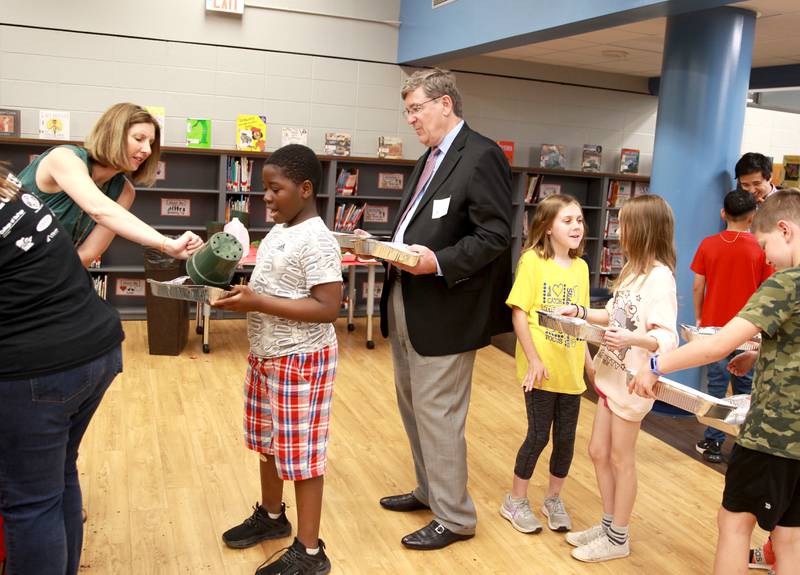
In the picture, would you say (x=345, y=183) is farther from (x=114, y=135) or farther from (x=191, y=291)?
(x=191, y=291)

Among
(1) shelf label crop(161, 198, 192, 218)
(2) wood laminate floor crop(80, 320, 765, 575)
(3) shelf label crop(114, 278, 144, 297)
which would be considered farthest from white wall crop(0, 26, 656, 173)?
(2) wood laminate floor crop(80, 320, 765, 575)

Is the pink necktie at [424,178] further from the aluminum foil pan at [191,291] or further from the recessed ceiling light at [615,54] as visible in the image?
the recessed ceiling light at [615,54]

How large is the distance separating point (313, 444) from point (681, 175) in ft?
11.0

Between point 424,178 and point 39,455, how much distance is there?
1.76 meters

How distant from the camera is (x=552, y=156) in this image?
27.8 feet

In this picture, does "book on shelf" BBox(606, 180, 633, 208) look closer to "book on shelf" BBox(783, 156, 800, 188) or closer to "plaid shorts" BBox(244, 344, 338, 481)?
"book on shelf" BBox(783, 156, 800, 188)

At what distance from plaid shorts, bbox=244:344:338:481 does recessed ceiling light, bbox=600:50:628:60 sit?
5.62m

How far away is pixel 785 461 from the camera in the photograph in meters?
2.13

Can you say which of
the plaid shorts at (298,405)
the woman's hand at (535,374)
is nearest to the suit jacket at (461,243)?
the woman's hand at (535,374)

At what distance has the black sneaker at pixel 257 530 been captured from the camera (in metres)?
2.91

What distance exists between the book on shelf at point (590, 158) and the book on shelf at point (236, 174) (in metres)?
3.84

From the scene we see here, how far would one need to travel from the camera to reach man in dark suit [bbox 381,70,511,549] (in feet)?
9.16

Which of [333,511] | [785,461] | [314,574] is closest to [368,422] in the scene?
[333,511]

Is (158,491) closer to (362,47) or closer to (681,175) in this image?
(681,175)
